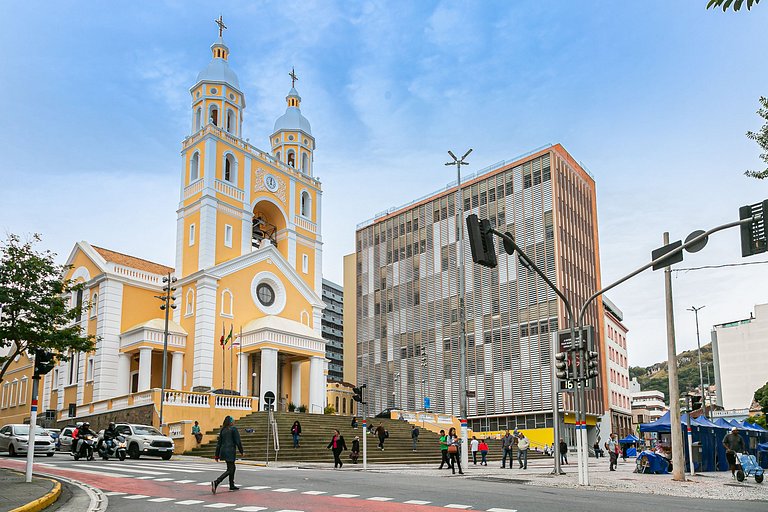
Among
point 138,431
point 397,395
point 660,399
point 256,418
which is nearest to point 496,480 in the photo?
point 138,431

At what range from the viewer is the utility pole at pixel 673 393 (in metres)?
20.5

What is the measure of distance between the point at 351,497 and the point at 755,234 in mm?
8961

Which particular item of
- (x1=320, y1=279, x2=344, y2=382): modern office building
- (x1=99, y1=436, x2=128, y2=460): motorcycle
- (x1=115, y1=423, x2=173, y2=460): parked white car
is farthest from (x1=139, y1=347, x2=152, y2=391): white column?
(x1=320, y1=279, x2=344, y2=382): modern office building

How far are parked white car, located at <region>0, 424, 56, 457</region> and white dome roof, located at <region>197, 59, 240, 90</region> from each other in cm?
2849

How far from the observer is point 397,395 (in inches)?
2675

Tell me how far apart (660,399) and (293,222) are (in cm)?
10129

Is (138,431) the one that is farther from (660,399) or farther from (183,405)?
(660,399)

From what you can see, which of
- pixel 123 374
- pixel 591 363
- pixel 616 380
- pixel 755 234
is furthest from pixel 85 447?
pixel 616 380

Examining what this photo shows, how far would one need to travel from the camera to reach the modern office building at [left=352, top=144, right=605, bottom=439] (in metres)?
58.4

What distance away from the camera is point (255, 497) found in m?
13.2

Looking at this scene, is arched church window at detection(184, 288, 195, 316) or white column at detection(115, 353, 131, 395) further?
arched church window at detection(184, 288, 195, 316)

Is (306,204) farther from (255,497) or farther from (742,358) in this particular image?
(742,358)

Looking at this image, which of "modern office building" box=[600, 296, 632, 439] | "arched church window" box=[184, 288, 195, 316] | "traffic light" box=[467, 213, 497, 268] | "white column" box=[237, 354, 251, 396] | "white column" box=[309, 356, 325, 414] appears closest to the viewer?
"traffic light" box=[467, 213, 497, 268]

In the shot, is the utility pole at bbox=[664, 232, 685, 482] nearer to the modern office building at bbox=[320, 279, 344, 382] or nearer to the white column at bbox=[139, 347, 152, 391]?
the white column at bbox=[139, 347, 152, 391]
